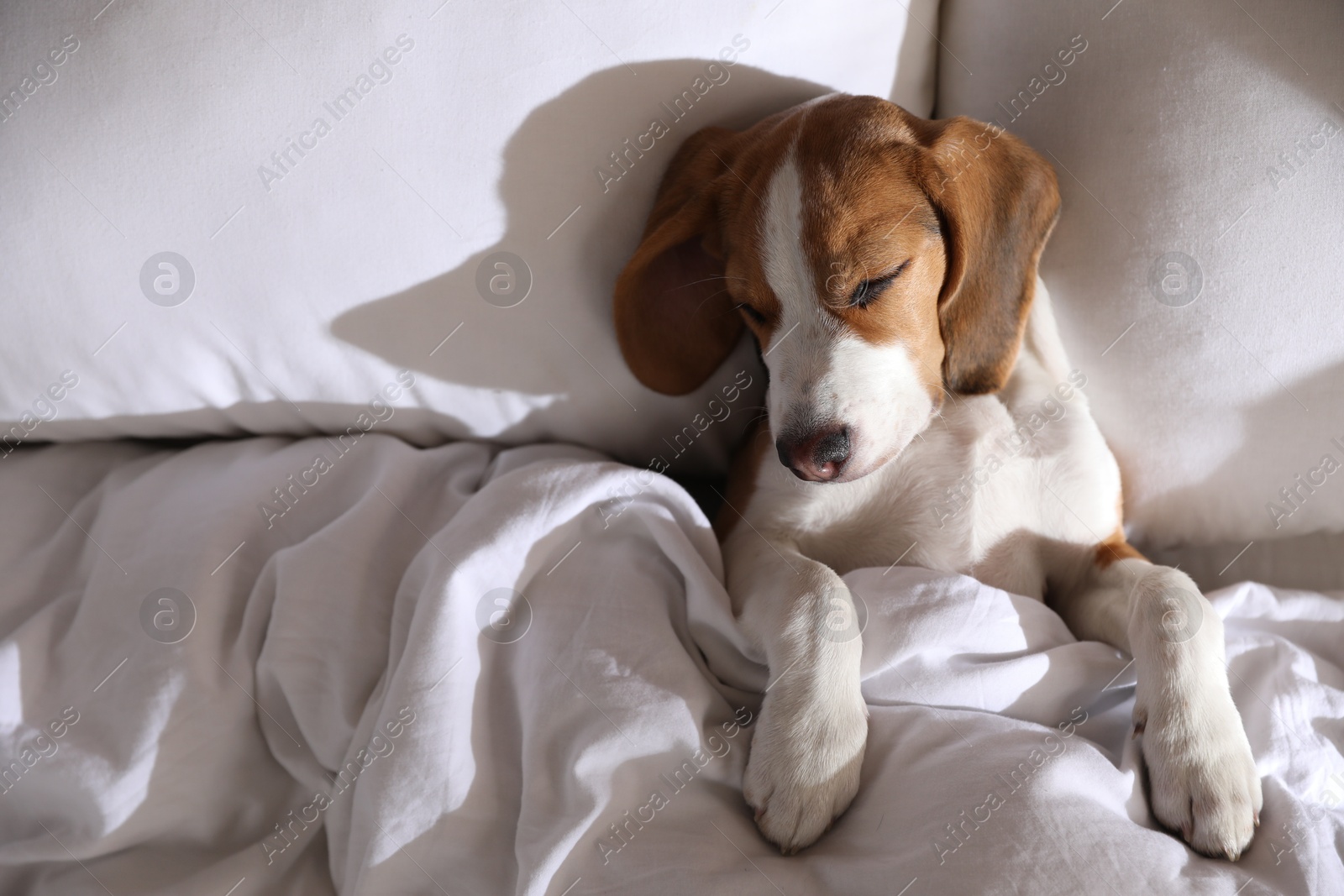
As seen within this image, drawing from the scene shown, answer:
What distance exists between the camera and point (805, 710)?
115 cm

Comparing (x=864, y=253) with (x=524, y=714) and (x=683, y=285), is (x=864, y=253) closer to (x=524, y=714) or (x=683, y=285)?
(x=683, y=285)

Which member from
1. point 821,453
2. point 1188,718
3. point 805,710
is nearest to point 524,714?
point 805,710

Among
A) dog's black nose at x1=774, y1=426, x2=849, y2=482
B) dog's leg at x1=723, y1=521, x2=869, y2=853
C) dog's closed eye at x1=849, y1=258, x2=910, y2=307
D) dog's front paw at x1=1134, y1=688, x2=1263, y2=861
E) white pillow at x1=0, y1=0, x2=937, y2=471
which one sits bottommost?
dog's front paw at x1=1134, y1=688, x2=1263, y2=861

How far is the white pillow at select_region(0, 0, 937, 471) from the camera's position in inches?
51.8

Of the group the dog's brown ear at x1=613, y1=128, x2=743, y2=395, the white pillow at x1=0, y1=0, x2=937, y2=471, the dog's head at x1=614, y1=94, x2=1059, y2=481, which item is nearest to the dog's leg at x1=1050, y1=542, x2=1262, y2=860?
the dog's head at x1=614, y1=94, x2=1059, y2=481

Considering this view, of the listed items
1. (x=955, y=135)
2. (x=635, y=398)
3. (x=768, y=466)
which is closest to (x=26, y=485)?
(x=635, y=398)

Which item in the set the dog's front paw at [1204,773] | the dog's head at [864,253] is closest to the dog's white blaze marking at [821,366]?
the dog's head at [864,253]

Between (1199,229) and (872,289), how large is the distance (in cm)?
56

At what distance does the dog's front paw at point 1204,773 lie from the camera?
1.08 metres

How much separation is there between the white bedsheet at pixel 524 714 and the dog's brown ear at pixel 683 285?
254mm

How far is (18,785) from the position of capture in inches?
47.6

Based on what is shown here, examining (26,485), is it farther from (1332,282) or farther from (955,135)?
(1332,282)

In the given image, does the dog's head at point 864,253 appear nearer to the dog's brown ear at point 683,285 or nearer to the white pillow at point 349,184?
the dog's brown ear at point 683,285

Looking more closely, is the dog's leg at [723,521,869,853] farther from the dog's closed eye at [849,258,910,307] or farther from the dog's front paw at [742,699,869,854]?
the dog's closed eye at [849,258,910,307]
